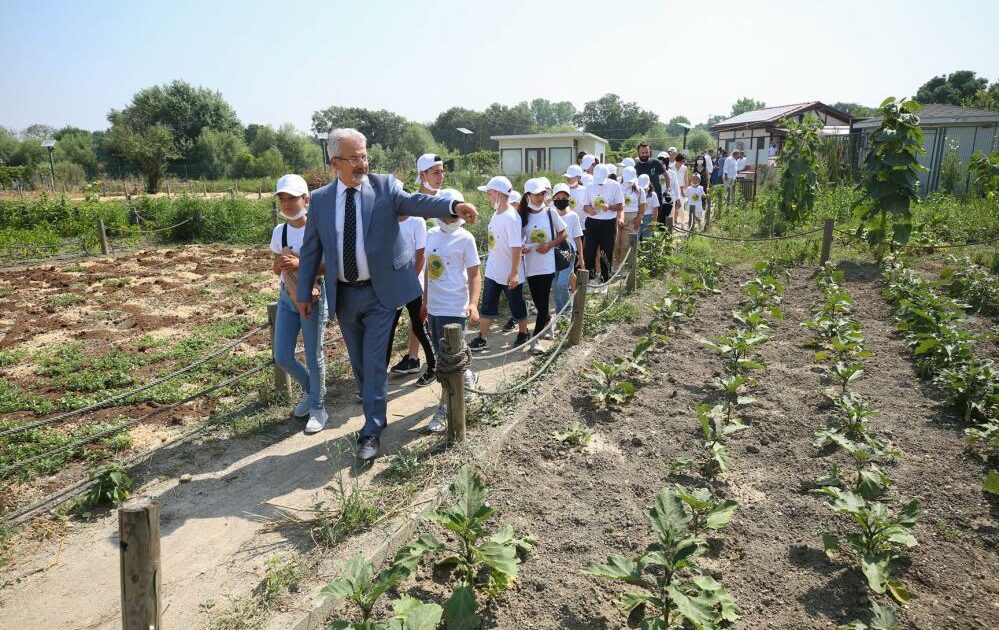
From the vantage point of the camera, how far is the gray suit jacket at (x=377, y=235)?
12.3 ft

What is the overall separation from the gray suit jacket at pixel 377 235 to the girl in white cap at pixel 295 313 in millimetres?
285

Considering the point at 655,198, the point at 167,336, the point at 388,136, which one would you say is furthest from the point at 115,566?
the point at 388,136

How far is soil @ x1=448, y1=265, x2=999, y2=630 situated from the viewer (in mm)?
2786

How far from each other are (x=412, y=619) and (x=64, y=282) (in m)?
12.0

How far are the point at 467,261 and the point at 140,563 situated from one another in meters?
3.06

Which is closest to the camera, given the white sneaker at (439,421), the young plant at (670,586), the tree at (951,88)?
the young plant at (670,586)

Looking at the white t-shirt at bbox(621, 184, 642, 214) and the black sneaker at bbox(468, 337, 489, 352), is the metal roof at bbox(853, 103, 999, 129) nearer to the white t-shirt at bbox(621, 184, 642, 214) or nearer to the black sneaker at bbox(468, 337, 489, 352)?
the white t-shirt at bbox(621, 184, 642, 214)

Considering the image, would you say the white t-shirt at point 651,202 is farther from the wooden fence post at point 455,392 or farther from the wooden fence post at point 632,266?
the wooden fence post at point 455,392

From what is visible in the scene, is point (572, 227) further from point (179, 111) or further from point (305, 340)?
point (179, 111)

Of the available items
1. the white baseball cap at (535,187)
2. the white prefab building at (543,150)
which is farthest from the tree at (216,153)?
the white baseball cap at (535,187)

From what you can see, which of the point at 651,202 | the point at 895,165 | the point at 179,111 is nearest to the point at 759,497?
the point at 651,202

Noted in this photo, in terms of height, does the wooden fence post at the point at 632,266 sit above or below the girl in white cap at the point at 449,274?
below

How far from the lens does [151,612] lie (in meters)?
2.07

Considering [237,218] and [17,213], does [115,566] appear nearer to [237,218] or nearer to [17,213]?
[237,218]
